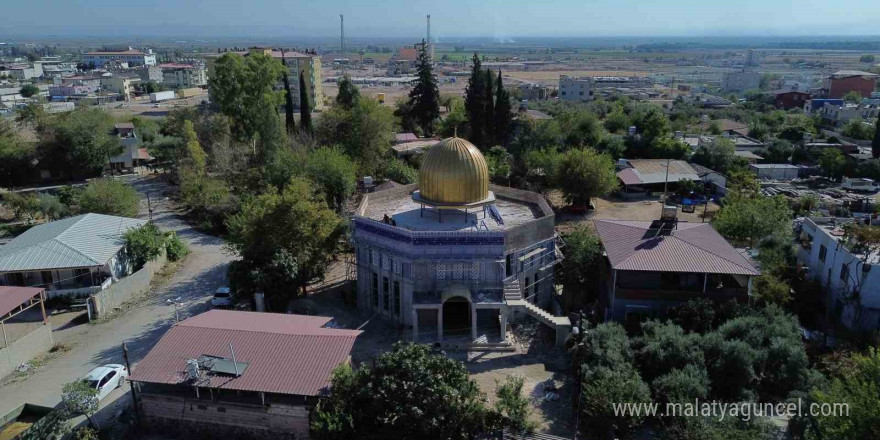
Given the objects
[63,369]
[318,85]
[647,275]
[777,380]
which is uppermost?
[318,85]

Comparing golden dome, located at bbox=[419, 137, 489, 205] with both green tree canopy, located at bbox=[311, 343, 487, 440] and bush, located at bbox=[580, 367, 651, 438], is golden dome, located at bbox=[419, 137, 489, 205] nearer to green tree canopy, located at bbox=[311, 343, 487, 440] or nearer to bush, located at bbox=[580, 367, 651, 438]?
green tree canopy, located at bbox=[311, 343, 487, 440]

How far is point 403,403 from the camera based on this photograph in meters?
21.9

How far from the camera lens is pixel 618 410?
2297 cm

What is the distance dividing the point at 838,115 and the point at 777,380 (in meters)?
92.2

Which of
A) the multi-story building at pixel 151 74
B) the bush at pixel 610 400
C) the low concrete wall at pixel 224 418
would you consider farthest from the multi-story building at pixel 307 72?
the bush at pixel 610 400

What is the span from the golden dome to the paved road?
16595mm

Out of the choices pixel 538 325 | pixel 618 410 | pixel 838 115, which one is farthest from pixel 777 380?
pixel 838 115

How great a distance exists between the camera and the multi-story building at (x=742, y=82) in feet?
598

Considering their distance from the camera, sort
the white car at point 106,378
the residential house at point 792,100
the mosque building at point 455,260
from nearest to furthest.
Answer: the white car at point 106,378 → the mosque building at point 455,260 → the residential house at point 792,100

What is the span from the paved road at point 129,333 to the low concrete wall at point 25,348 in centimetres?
121

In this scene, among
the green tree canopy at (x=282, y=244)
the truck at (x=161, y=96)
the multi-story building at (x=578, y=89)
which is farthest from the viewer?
the truck at (x=161, y=96)

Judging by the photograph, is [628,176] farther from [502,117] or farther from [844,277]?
[844,277]

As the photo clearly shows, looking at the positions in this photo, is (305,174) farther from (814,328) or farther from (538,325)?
(814,328)

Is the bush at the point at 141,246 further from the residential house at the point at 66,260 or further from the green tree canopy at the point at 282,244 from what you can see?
the green tree canopy at the point at 282,244
